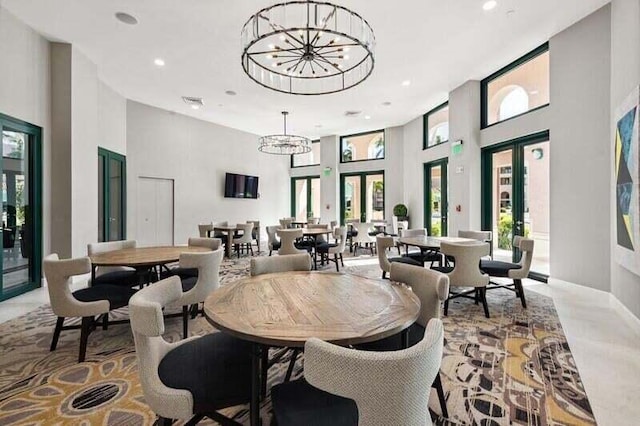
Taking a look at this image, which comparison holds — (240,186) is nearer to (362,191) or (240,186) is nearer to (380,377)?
(362,191)

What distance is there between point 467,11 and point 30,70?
6.45 m

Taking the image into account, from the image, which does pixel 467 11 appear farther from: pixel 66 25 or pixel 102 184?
pixel 102 184

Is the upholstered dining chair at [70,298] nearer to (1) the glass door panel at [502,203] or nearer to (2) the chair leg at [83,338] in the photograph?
(2) the chair leg at [83,338]

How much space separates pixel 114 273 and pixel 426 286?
12.1ft

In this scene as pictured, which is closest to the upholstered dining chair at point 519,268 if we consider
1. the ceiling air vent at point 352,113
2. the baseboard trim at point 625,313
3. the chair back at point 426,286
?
the baseboard trim at point 625,313

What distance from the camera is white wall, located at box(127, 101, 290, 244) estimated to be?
8.41 meters

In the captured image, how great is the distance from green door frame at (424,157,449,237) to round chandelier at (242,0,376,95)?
3694mm

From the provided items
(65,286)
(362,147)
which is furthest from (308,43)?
(362,147)

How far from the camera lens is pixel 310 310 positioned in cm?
167

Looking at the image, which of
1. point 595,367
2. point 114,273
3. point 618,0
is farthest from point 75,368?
point 618,0

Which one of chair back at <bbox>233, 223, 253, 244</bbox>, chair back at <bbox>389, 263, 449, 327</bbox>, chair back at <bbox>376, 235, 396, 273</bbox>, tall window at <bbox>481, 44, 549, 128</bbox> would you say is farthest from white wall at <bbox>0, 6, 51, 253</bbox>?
tall window at <bbox>481, 44, 549, 128</bbox>

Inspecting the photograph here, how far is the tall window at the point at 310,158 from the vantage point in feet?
42.3

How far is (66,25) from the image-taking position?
15.2ft

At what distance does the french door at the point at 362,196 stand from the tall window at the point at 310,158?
154 cm
